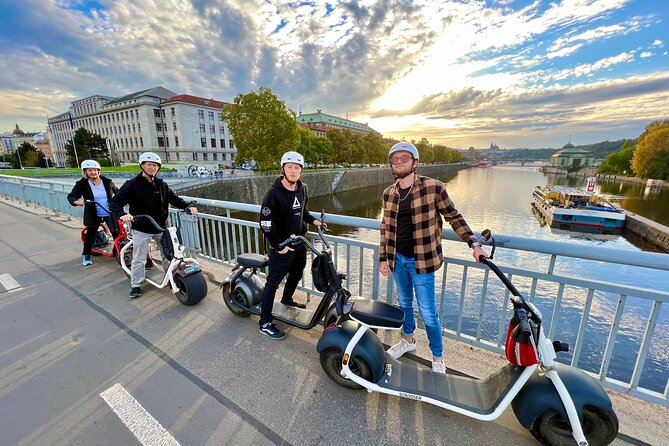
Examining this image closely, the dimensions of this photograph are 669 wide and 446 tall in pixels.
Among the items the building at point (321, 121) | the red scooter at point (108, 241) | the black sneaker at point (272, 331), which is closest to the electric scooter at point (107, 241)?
the red scooter at point (108, 241)

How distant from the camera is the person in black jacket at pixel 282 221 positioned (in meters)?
2.54

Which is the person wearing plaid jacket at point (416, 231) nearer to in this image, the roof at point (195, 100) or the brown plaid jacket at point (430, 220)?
the brown plaid jacket at point (430, 220)

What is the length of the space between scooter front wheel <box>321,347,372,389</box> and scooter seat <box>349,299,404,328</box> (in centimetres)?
33

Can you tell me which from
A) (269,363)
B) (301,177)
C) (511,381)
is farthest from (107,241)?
(301,177)

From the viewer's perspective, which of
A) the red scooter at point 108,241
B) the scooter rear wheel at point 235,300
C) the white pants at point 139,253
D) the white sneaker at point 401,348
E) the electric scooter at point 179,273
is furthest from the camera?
the red scooter at point 108,241

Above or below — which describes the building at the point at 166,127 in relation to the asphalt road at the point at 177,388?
above

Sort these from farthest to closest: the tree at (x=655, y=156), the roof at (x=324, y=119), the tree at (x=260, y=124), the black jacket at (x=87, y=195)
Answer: the roof at (x=324, y=119) → the tree at (x=655, y=156) → the tree at (x=260, y=124) → the black jacket at (x=87, y=195)

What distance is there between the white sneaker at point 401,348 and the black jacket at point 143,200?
10.2 feet

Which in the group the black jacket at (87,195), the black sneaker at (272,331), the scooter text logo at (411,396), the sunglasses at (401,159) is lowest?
the black sneaker at (272,331)

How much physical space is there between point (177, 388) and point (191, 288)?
1398 millimetres

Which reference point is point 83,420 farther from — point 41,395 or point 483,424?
point 483,424

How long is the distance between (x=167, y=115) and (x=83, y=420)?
66.0 metres

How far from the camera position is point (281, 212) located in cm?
261

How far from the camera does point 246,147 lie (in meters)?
29.2
